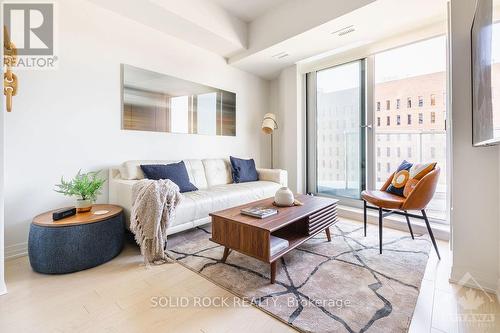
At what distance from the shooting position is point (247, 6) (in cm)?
300

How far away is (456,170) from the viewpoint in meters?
1.56

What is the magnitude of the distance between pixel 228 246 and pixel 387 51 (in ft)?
10.8

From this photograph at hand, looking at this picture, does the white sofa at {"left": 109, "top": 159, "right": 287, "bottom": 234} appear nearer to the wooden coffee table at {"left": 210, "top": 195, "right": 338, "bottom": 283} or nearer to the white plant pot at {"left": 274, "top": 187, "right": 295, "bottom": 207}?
the wooden coffee table at {"left": 210, "top": 195, "right": 338, "bottom": 283}

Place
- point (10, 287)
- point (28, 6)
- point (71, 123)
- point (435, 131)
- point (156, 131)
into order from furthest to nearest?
point (156, 131) → point (435, 131) → point (71, 123) → point (28, 6) → point (10, 287)

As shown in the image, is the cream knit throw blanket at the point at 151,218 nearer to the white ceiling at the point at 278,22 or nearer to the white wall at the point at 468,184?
the white ceiling at the point at 278,22

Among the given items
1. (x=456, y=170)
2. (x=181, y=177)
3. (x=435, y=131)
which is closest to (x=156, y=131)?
(x=181, y=177)

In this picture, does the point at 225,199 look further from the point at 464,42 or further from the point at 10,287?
the point at 464,42

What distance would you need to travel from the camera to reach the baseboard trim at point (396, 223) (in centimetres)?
233

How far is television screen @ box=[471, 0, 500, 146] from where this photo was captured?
1.11 metres

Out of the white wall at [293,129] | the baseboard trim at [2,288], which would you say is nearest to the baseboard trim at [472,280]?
the white wall at [293,129]

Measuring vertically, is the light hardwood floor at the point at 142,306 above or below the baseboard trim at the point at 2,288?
below

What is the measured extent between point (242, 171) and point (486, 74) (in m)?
2.62

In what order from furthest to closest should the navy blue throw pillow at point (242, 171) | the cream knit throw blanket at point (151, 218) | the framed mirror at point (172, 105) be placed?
the navy blue throw pillow at point (242, 171), the framed mirror at point (172, 105), the cream knit throw blanket at point (151, 218)

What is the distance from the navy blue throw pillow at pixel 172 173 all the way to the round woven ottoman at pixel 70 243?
67cm
